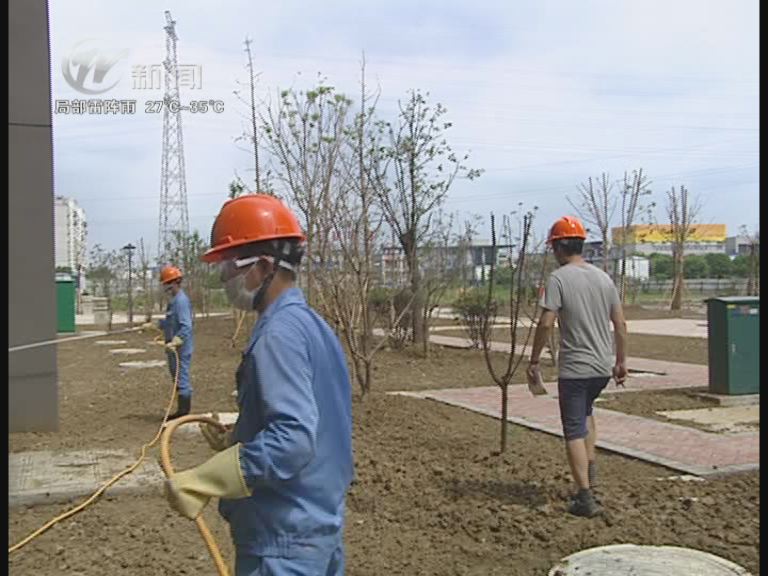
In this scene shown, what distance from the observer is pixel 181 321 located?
30.7 feet

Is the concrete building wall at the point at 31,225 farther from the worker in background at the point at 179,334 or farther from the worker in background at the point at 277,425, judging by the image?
the worker in background at the point at 277,425

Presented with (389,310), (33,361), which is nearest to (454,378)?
(389,310)

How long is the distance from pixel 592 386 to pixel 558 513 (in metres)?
0.83

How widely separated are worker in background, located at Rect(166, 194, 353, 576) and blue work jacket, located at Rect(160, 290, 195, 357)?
22.3 ft

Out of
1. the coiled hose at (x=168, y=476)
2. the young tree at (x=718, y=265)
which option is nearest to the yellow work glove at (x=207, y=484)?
the coiled hose at (x=168, y=476)

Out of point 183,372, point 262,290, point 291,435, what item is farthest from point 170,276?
point 291,435

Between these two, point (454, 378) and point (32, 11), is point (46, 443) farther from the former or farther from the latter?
point (454, 378)

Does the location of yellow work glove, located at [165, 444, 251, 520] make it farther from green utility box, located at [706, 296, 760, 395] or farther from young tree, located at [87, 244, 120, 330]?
young tree, located at [87, 244, 120, 330]

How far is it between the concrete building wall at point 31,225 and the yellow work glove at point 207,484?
660cm

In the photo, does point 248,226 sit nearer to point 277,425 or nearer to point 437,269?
point 277,425

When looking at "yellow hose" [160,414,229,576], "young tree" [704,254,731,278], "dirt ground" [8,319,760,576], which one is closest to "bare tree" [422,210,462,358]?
"dirt ground" [8,319,760,576]

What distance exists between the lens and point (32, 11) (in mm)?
8305

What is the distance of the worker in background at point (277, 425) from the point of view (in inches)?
91.3

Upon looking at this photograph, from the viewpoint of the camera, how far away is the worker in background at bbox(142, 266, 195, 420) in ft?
30.4
